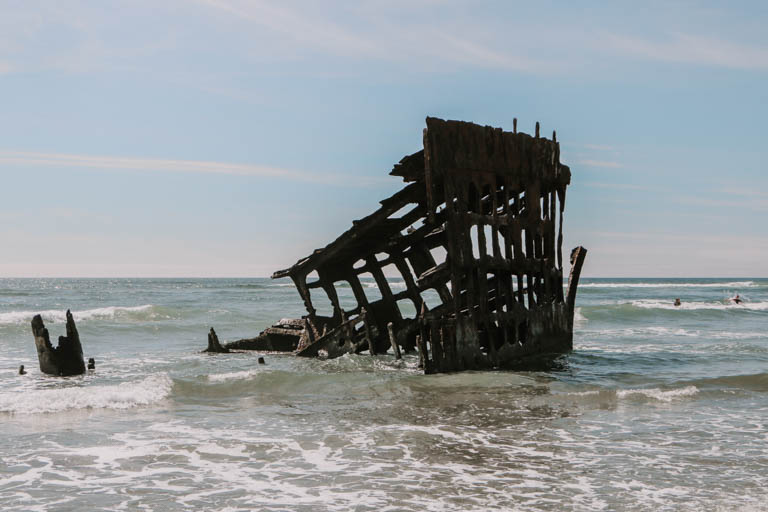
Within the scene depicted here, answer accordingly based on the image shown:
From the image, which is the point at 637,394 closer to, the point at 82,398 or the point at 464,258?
the point at 464,258

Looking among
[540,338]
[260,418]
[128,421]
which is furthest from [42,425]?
[540,338]

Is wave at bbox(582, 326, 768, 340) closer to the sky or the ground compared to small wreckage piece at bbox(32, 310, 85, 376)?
closer to the ground

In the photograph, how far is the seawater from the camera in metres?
6.47

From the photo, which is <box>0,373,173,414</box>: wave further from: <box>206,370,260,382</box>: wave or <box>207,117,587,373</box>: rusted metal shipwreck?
<box>207,117,587,373</box>: rusted metal shipwreck

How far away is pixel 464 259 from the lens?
39.2ft

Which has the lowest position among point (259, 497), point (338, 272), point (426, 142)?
point (259, 497)

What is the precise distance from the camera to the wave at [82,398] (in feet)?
34.8

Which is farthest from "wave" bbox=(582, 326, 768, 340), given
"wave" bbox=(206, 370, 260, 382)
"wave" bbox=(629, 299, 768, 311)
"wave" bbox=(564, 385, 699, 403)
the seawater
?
"wave" bbox=(206, 370, 260, 382)

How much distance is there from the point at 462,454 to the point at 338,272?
7871 millimetres

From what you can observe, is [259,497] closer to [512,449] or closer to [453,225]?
[512,449]

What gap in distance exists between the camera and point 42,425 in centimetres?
941

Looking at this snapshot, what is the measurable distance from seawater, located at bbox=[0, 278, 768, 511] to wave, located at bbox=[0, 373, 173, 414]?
1.3 inches

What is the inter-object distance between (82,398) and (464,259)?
5.89 m

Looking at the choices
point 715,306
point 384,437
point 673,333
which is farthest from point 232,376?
point 715,306
